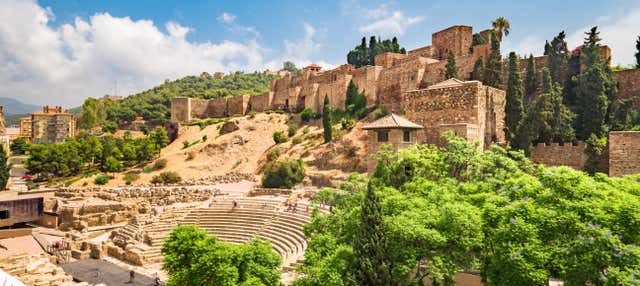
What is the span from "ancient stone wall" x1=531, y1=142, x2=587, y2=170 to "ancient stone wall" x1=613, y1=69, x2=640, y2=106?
5730 millimetres

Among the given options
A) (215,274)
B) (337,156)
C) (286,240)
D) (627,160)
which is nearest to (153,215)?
(286,240)

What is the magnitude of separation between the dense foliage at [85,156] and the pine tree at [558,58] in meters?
37.6

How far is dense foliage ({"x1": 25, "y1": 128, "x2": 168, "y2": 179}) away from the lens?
40.9 meters

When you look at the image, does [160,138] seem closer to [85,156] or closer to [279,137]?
[85,156]

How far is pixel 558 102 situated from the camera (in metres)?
22.8

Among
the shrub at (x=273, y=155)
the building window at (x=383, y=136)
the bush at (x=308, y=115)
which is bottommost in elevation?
the shrub at (x=273, y=155)

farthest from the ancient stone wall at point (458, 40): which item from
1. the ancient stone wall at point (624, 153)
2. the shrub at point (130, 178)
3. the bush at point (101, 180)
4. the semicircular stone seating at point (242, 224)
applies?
the bush at point (101, 180)

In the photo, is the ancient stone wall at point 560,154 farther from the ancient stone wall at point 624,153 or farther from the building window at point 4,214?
the building window at point 4,214

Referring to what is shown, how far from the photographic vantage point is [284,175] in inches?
1182

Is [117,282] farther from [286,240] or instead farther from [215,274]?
[215,274]

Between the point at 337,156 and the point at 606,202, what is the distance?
23477mm

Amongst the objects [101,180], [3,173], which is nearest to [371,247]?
[101,180]

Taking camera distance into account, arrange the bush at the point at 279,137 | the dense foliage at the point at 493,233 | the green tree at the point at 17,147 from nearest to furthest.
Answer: the dense foliage at the point at 493,233, the bush at the point at 279,137, the green tree at the point at 17,147

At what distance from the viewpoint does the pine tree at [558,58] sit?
88.3ft
